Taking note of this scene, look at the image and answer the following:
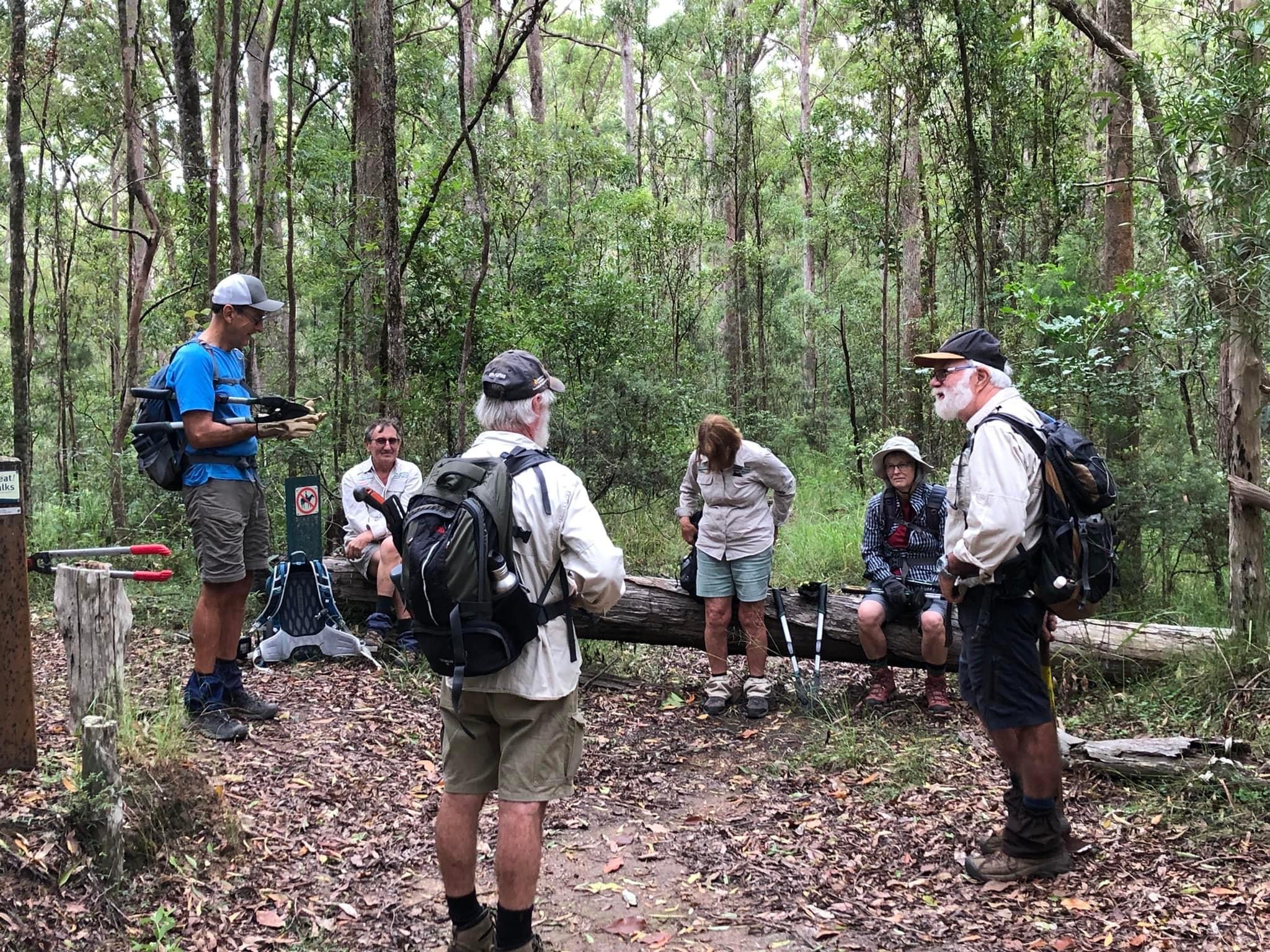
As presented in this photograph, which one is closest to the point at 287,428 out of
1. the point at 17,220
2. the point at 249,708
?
the point at 249,708

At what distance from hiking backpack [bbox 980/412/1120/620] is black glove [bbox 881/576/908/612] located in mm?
2053

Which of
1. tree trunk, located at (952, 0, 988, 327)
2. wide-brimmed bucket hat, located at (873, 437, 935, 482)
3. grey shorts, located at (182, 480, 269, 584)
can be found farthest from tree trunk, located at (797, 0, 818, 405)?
grey shorts, located at (182, 480, 269, 584)

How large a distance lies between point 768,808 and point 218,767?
2.53 metres

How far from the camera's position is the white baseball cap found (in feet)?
14.0

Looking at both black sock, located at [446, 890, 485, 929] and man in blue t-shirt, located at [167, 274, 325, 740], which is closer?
black sock, located at [446, 890, 485, 929]

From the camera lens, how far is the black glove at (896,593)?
5.45 metres

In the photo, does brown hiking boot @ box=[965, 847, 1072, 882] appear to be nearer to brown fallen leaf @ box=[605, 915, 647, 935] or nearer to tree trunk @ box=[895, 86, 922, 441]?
brown fallen leaf @ box=[605, 915, 647, 935]

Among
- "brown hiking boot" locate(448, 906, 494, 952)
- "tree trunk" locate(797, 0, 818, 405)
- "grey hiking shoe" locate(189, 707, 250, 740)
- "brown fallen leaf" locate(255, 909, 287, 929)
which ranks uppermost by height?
"tree trunk" locate(797, 0, 818, 405)

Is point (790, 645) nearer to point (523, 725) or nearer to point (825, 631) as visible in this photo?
point (825, 631)

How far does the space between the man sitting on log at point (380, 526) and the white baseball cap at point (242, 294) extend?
5.87 feet

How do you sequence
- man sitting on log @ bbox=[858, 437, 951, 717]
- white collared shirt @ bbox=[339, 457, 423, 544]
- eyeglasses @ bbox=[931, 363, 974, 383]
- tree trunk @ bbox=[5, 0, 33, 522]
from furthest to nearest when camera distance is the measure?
1. tree trunk @ bbox=[5, 0, 33, 522]
2. white collared shirt @ bbox=[339, 457, 423, 544]
3. man sitting on log @ bbox=[858, 437, 951, 717]
4. eyeglasses @ bbox=[931, 363, 974, 383]

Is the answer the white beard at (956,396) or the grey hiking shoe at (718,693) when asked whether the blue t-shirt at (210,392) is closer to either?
the grey hiking shoe at (718,693)

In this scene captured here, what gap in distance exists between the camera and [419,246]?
866 cm

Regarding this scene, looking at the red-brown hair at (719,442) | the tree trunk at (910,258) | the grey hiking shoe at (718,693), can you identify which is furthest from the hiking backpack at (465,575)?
the tree trunk at (910,258)
